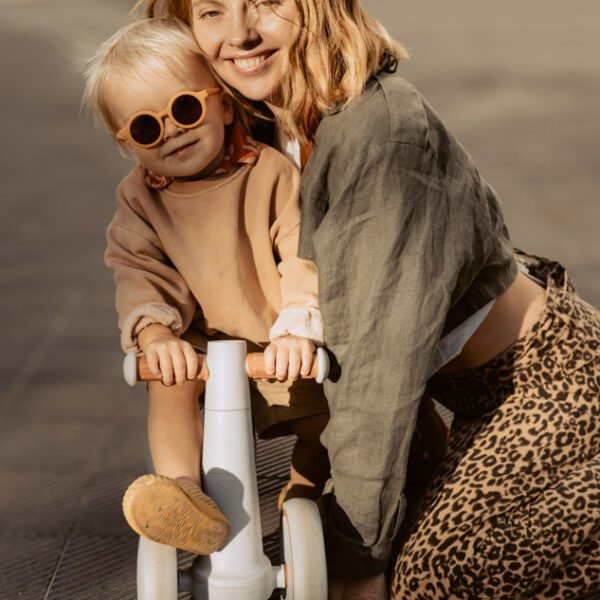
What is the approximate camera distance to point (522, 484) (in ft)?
5.31

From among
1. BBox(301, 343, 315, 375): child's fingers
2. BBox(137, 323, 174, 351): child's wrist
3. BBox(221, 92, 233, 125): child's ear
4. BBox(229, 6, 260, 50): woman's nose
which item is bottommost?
BBox(137, 323, 174, 351): child's wrist

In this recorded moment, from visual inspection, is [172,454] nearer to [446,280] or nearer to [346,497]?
[346,497]

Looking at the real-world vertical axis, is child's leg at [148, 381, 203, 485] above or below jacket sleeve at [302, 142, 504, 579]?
below

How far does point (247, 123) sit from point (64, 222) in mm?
3598

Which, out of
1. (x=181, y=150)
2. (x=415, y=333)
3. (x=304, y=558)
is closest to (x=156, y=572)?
(x=304, y=558)

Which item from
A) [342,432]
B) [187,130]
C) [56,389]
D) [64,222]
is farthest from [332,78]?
[64,222]

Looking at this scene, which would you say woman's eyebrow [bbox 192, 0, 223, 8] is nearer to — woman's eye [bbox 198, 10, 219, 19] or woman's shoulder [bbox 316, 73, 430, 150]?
woman's eye [bbox 198, 10, 219, 19]

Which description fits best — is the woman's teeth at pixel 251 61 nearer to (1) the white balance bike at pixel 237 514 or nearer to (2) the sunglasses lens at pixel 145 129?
(2) the sunglasses lens at pixel 145 129

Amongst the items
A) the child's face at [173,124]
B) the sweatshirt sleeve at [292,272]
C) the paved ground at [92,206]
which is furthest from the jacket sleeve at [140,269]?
the paved ground at [92,206]

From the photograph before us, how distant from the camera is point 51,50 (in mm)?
7156

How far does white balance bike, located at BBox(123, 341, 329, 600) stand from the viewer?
4.66ft

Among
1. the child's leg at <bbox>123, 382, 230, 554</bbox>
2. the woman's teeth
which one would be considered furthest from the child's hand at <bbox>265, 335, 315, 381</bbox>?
the woman's teeth

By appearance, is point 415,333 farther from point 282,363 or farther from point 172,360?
point 172,360

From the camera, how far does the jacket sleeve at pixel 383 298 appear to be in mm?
1445
